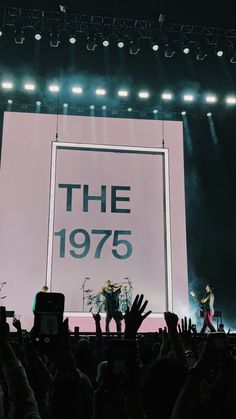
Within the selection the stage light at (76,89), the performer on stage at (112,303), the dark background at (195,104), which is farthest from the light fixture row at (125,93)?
the performer on stage at (112,303)

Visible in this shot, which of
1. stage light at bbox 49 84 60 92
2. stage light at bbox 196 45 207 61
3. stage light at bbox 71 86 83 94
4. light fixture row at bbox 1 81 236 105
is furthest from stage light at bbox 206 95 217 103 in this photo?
stage light at bbox 49 84 60 92

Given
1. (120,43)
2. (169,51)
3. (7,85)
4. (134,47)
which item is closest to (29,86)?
(7,85)

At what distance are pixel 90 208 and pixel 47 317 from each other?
29.8 feet

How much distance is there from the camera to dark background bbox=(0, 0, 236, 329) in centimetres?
1042

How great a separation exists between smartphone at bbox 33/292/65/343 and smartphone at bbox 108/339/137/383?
0.83 ft

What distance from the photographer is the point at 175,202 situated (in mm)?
10703

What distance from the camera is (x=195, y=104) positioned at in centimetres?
1152

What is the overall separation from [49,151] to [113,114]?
1822 millimetres

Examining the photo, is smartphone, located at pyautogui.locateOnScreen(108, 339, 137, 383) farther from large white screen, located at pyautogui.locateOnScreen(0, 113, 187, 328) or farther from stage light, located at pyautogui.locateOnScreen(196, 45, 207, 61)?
stage light, located at pyautogui.locateOnScreen(196, 45, 207, 61)

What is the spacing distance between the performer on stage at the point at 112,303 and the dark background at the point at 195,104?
8.06 ft

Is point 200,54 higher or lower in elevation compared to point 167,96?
higher

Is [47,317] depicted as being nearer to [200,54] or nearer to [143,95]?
[200,54]

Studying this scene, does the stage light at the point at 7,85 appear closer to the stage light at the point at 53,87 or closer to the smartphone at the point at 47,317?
the stage light at the point at 53,87

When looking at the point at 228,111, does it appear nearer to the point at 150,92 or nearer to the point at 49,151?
the point at 150,92
